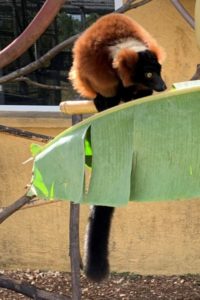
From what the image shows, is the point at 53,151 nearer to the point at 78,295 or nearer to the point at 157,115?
the point at 157,115

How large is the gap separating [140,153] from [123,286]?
2.71 metres

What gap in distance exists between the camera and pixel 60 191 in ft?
5.47

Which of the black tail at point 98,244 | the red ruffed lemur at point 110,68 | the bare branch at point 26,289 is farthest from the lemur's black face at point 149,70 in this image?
the bare branch at point 26,289

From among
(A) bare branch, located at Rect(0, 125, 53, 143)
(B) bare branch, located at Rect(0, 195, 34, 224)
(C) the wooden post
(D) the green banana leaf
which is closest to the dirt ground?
(C) the wooden post

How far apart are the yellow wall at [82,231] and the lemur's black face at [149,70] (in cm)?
174

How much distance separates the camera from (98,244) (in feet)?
7.53

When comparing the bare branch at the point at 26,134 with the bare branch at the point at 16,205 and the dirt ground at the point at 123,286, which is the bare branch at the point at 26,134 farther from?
the dirt ground at the point at 123,286

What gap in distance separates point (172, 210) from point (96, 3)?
4.60 feet

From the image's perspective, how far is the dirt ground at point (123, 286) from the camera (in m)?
4.02

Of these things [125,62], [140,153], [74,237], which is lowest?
[74,237]

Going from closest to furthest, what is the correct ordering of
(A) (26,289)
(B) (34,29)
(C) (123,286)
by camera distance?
(B) (34,29), (A) (26,289), (C) (123,286)

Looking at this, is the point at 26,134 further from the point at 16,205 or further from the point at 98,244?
the point at 98,244

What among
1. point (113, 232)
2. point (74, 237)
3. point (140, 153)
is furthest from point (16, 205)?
point (113, 232)

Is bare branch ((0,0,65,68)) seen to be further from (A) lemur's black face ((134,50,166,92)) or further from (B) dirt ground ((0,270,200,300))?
(B) dirt ground ((0,270,200,300))
